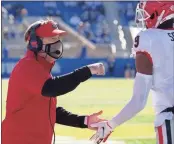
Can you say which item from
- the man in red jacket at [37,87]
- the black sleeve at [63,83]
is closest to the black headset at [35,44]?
the man in red jacket at [37,87]

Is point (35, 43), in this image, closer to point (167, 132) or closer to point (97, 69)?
point (97, 69)

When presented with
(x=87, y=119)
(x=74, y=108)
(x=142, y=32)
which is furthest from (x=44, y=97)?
(x=74, y=108)

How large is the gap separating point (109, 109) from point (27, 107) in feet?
24.6

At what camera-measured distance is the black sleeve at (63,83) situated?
3.77 meters

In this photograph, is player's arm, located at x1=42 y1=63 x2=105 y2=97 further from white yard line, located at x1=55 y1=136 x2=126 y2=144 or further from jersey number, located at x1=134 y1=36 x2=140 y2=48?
white yard line, located at x1=55 y1=136 x2=126 y2=144

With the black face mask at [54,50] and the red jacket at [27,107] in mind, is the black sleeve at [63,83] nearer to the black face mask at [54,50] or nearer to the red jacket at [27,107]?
the red jacket at [27,107]

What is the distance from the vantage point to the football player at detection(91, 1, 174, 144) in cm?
352

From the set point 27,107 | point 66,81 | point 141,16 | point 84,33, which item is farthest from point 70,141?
point 84,33

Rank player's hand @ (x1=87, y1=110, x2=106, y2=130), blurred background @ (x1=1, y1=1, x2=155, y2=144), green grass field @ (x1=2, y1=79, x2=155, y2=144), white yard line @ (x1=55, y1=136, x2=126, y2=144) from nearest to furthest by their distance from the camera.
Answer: player's hand @ (x1=87, y1=110, x2=106, y2=130) → white yard line @ (x1=55, y1=136, x2=126, y2=144) → green grass field @ (x1=2, y1=79, x2=155, y2=144) → blurred background @ (x1=1, y1=1, x2=155, y2=144)

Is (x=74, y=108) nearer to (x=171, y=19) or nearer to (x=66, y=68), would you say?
(x=171, y=19)

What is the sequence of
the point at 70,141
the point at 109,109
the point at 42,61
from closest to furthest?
the point at 42,61, the point at 70,141, the point at 109,109

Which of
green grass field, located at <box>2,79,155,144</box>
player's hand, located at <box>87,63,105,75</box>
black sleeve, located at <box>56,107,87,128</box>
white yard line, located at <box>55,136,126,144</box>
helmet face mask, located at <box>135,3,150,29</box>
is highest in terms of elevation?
helmet face mask, located at <box>135,3,150,29</box>

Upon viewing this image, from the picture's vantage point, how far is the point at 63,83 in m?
3.81

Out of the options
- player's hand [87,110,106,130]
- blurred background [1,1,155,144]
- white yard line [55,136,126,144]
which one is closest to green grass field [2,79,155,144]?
white yard line [55,136,126,144]
